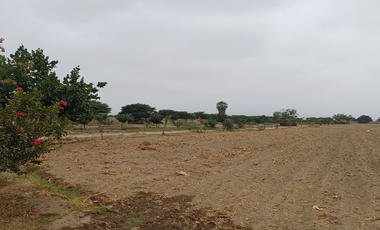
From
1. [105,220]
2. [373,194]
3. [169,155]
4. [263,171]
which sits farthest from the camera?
[169,155]

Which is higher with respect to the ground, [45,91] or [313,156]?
[45,91]

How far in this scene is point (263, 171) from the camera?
801cm

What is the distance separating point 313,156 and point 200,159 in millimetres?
4533

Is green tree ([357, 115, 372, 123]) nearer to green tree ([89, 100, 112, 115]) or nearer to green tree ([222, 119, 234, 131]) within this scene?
green tree ([222, 119, 234, 131])

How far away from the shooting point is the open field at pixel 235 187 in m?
4.44

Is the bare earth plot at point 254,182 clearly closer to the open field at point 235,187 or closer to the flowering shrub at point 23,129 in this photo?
the open field at point 235,187

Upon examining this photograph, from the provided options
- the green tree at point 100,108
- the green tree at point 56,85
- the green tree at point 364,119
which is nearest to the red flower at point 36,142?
the green tree at point 56,85

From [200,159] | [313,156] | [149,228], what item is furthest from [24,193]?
[313,156]

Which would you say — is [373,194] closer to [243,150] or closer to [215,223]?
[215,223]

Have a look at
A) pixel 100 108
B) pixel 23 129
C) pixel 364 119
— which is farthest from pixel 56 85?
→ pixel 364 119

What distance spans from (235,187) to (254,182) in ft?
2.38

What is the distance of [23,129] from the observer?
4164 mm

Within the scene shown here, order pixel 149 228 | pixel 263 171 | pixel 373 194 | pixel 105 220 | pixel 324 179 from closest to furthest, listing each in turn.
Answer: pixel 149 228, pixel 105 220, pixel 373 194, pixel 324 179, pixel 263 171

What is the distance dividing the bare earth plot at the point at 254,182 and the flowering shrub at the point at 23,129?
6.51 ft
